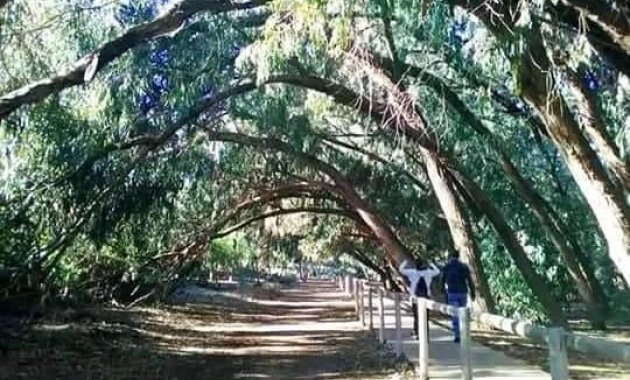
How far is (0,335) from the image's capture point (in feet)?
59.9

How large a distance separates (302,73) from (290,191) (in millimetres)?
13672

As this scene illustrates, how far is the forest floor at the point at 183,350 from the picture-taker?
1596cm

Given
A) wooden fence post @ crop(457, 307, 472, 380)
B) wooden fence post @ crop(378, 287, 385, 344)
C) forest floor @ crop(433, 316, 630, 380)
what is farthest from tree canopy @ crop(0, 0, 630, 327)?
wooden fence post @ crop(457, 307, 472, 380)

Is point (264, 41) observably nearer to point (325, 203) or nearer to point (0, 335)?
point (0, 335)

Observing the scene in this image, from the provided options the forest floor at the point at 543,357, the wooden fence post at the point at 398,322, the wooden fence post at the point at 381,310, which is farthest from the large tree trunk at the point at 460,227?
the wooden fence post at the point at 398,322

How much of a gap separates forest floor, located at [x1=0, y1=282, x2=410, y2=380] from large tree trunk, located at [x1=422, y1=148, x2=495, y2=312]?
2541mm

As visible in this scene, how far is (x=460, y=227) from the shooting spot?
19.5 meters

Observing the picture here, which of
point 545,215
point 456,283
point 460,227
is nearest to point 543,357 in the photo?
point 456,283

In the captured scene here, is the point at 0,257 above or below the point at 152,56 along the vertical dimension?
below

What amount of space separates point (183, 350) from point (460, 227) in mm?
7073

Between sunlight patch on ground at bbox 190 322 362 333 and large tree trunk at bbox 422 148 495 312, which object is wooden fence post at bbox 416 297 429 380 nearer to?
large tree trunk at bbox 422 148 495 312

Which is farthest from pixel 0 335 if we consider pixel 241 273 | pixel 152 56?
pixel 241 273

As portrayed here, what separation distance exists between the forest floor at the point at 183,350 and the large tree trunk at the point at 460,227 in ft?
8.34

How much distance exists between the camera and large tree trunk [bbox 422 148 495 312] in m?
18.9
